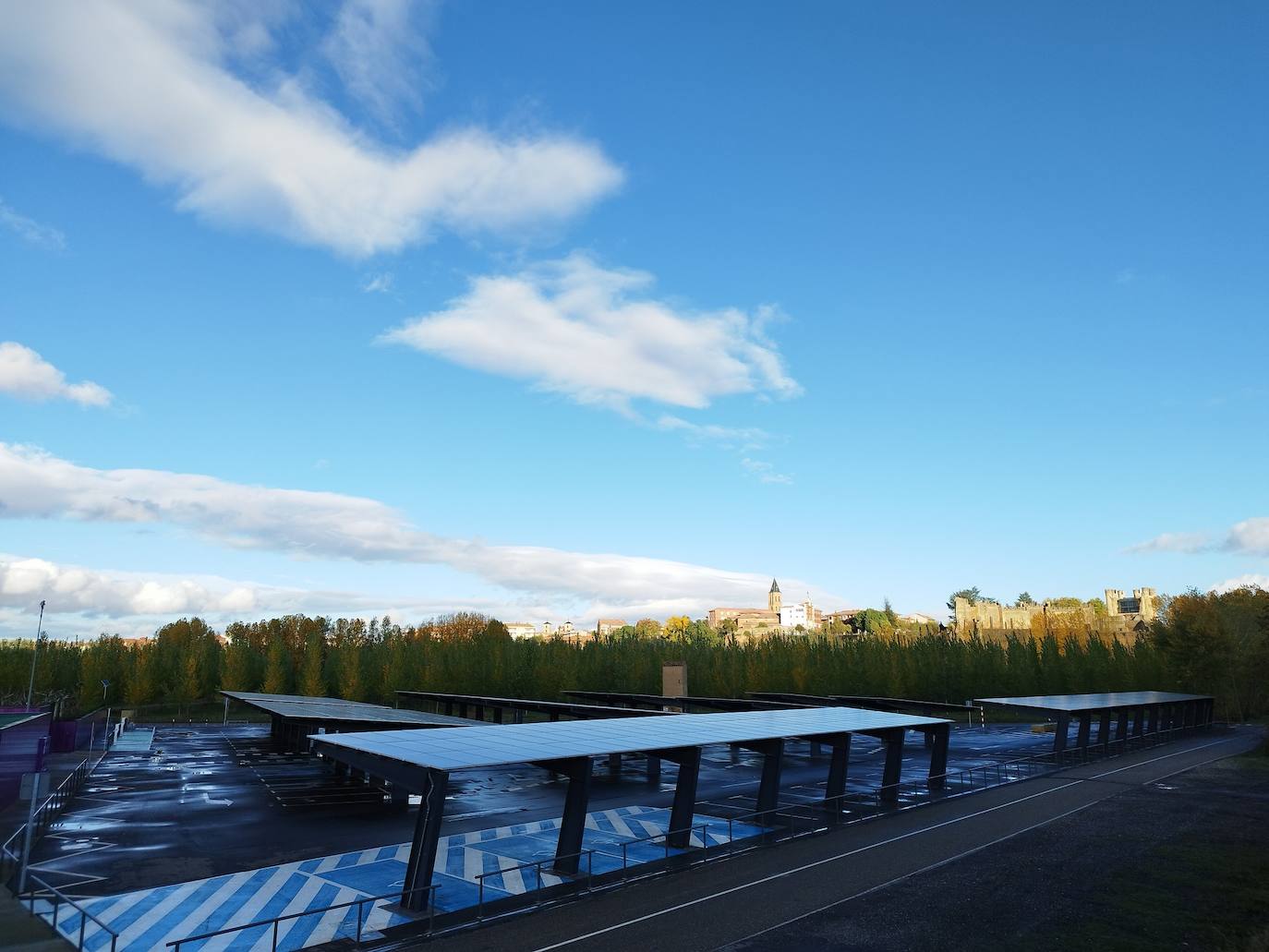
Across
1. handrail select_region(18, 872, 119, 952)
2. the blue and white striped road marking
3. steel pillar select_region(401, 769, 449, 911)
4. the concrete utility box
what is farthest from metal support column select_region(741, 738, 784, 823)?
the concrete utility box

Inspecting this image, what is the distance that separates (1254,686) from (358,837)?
281 feet

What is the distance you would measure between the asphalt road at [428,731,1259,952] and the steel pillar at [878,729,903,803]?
131 centimetres

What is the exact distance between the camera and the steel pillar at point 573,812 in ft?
73.9

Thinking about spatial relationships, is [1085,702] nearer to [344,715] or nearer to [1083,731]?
[1083,731]

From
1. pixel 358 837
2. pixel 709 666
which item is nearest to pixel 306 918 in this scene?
pixel 358 837

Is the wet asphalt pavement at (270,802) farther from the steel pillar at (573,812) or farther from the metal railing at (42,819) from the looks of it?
the steel pillar at (573,812)

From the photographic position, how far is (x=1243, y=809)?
31.2m

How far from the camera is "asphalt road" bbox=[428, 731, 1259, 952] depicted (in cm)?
1750

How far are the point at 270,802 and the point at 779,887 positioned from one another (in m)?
23.8

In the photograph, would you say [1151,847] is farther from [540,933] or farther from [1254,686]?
[1254,686]

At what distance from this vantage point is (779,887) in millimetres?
21141

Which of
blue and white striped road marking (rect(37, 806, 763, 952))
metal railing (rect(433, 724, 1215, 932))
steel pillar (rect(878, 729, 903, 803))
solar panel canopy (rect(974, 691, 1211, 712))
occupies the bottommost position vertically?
blue and white striped road marking (rect(37, 806, 763, 952))

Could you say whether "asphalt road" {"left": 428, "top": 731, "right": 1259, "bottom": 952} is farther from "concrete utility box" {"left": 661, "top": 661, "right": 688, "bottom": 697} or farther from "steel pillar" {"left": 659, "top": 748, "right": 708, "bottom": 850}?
"concrete utility box" {"left": 661, "top": 661, "right": 688, "bottom": 697}

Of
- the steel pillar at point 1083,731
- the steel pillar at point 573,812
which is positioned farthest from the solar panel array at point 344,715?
the steel pillar at point 1083,731
